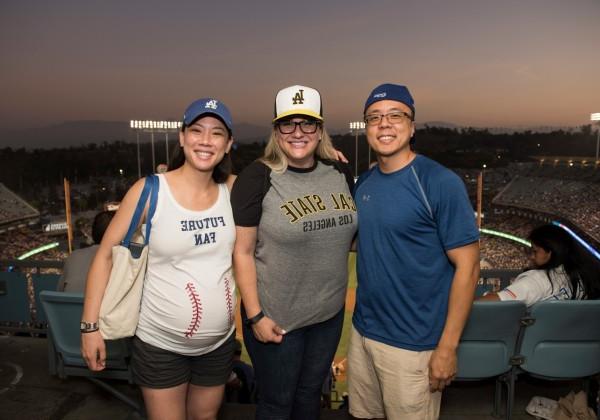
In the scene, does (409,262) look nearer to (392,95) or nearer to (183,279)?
(392,95)

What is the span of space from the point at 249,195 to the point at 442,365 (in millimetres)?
1064

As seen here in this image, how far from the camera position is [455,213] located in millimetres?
1824

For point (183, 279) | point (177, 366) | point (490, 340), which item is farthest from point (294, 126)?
point (490, 340)

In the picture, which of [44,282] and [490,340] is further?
[44,282]

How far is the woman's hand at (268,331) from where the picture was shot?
74.2 inches

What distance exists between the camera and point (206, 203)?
1927 mm

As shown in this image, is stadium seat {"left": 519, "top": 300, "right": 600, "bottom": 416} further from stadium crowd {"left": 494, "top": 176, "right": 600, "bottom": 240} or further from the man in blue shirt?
stadium crowd {"left": 494, "top": 176, "right": 600, "bottom": 240}

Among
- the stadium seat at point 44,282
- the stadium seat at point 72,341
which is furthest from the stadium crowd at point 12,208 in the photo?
the stadium seat at point 72,341

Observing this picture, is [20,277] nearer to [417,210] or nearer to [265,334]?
[265,334]

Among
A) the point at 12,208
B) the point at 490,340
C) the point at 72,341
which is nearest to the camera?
the point at 490,340

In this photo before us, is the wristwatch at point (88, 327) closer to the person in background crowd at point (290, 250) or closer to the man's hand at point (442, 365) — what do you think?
the person in background crowd at point (290, 250)

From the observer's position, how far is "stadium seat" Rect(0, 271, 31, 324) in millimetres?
4090

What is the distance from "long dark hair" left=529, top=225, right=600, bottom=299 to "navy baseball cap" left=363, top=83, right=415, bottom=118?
1.55 metres

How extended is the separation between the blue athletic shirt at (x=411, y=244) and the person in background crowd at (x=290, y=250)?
12cm
